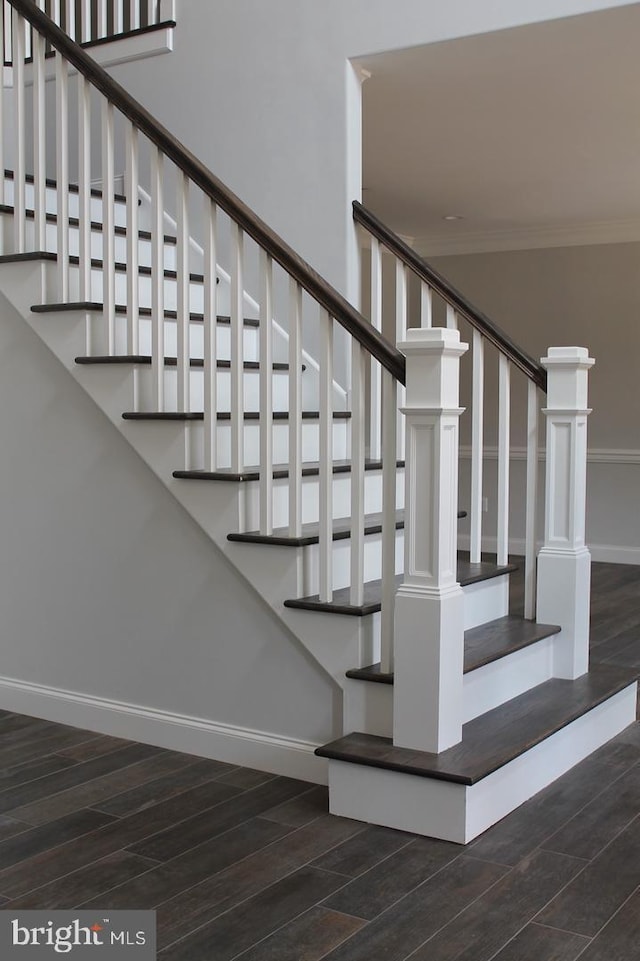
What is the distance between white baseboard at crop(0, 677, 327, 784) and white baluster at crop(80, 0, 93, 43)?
2807 millimetres

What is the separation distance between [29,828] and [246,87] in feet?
9.71

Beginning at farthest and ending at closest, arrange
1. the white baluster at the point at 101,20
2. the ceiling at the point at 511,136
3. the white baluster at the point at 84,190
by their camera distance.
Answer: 1. the white baluster at the point at 101,20
2. the ceiling at the point at 511,136
3. the white baluster at the point at 84,190

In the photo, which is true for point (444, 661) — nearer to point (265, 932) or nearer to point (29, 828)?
point (265, 932)

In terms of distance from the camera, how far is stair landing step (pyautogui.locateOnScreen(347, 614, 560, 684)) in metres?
3.00

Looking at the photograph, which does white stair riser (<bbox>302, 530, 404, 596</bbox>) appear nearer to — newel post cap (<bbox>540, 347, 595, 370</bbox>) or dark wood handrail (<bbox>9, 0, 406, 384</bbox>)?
dark wood handrail (<bbox>9, 0, 406, 384</bbox>)

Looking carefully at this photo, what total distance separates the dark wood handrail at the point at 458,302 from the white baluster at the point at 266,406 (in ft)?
3.20

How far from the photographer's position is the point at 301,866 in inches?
102

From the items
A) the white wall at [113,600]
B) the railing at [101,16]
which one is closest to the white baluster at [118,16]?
the railing at [101,16]

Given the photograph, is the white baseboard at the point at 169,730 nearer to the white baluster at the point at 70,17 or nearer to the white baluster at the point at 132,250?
the white baluster at the point at 132,250

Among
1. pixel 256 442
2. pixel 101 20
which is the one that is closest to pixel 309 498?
pixel 256 442

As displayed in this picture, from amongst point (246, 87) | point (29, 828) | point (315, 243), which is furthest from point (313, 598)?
point (246, 87)

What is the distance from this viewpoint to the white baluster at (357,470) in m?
2.98

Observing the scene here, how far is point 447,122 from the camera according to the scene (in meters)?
4.99

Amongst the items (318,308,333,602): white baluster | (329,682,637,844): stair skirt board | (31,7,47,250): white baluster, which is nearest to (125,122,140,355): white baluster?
(31,7,47,250): white baluster
